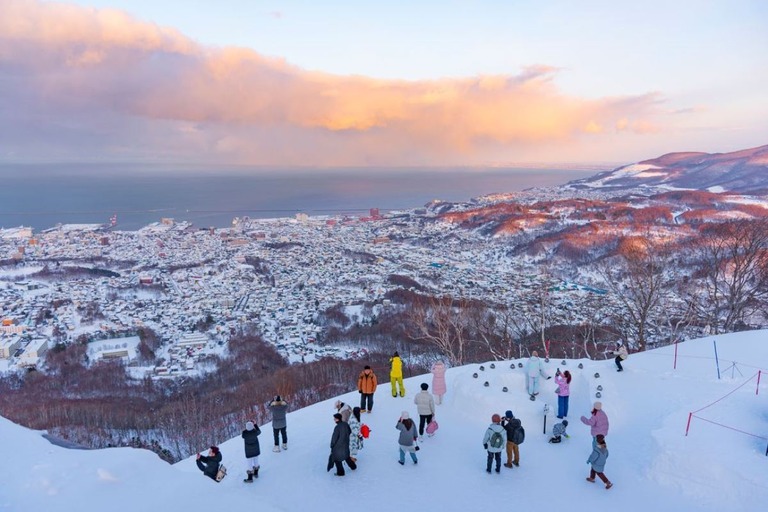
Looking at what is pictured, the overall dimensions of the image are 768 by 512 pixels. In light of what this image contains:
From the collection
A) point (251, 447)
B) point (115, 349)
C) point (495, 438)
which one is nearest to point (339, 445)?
point (251, 447)

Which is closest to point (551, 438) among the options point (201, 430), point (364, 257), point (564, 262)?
point (201, 430)

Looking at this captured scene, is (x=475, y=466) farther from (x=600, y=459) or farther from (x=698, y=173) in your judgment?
(x=698, y=173)

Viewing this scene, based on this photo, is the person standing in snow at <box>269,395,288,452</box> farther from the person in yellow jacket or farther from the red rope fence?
the red rope fence

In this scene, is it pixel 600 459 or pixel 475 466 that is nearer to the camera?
pixel 600 459

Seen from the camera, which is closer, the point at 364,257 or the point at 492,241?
the point at 364,257

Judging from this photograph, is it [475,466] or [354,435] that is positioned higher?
[354,435]

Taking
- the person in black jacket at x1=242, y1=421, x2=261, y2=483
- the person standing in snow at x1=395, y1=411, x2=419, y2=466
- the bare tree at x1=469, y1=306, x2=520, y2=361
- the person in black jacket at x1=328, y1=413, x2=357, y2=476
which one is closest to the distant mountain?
the bare tree at x1=469, y1=306, x2=520, y2=361

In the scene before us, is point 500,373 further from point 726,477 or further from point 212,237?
point 212,237
